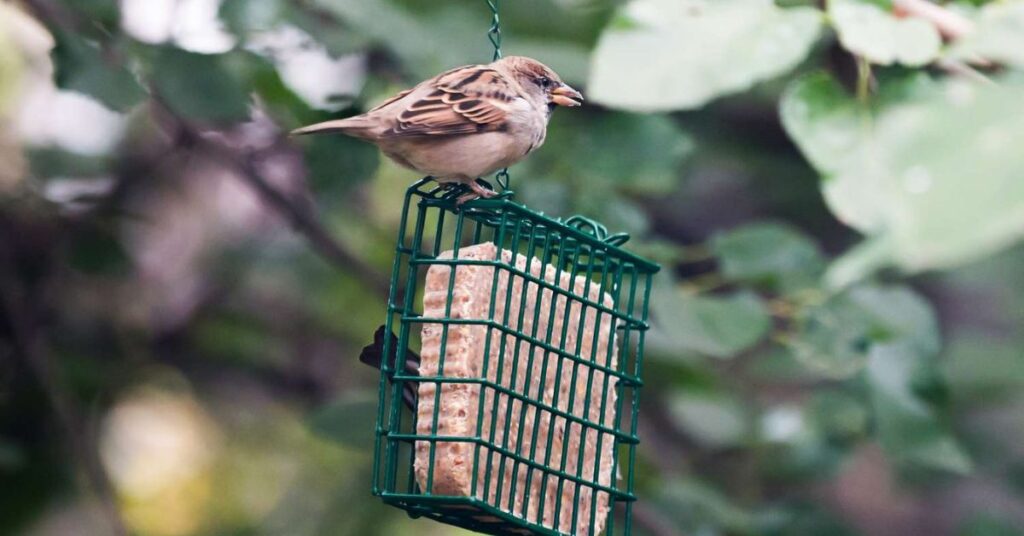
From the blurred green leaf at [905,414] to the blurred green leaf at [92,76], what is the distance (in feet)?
10.8

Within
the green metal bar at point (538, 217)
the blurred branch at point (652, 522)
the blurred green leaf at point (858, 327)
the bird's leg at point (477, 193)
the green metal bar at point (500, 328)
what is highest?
the blurred green leaf at point (858, 327)

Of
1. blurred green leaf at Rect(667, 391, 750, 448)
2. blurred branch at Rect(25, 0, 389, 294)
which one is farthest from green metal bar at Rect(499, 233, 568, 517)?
blurred green leaf at Rect(667, 391, 750, 448)

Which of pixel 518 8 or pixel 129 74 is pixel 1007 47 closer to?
pixel 129 74

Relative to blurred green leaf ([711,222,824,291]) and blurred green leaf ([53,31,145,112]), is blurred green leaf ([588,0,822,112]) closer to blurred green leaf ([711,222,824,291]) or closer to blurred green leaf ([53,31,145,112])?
blurred green leaf ([53,31,145,112])

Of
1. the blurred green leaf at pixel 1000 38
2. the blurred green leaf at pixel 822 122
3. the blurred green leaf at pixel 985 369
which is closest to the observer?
the blurred green leaf at pixel 1000 38

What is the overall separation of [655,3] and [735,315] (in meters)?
2.61

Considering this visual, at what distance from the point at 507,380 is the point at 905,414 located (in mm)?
2179

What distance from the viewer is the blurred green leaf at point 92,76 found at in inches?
191

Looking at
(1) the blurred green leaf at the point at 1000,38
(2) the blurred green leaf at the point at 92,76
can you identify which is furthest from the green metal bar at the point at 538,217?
(1) the blurred green leaf at the point at 1000,38

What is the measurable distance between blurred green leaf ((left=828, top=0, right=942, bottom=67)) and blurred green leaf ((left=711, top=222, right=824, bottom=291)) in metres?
2.62

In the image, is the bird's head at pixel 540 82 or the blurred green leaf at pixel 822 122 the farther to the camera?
the bird's head at pixel 540 82

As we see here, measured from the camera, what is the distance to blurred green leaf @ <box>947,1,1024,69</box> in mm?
1824

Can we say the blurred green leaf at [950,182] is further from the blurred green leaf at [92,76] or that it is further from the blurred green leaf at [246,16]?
the blurred green leaf at [246,16]

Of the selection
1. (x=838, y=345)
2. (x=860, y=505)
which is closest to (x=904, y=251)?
(x=838, y=345)
